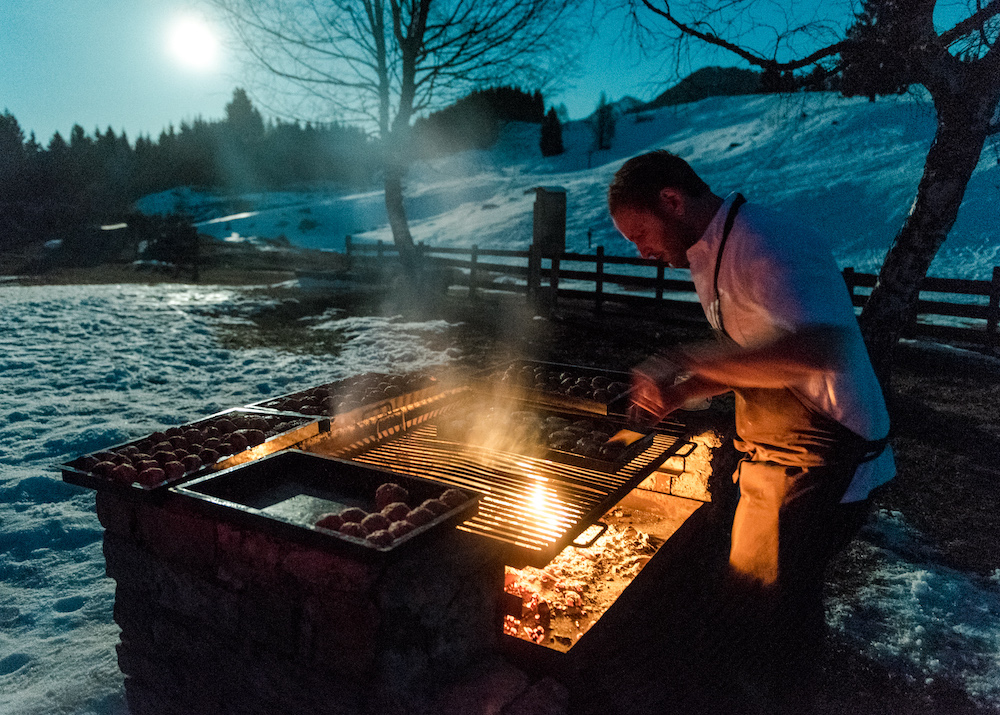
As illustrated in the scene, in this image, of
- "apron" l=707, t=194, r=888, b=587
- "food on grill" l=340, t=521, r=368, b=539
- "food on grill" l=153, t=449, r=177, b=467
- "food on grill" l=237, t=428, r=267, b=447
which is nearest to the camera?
"food on grill" l=340, t=521, r=368, b=539

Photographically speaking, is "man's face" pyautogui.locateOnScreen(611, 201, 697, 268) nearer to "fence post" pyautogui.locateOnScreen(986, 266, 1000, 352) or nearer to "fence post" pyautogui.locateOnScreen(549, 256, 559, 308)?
"fence post" pyautogui.locateOnScreen(986, 266, 1000, 352)

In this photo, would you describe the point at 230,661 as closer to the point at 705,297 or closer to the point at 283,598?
the point at 283,598

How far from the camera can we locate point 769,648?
2.86m

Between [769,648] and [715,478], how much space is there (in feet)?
5.40

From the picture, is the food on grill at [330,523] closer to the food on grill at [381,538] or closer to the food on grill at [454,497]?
the food on grill at [381,538]

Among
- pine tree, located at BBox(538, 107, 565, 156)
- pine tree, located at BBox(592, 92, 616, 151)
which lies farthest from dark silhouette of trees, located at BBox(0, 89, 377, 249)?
pine tree, located at BBox(592, 92, 616, 151)

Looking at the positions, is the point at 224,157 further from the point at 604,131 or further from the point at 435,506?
the point at 435,506

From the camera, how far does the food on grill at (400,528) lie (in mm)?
2141

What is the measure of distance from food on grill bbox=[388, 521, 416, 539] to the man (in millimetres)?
1140

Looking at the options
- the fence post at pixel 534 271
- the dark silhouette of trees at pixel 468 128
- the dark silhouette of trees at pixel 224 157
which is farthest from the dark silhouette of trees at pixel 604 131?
the fence post at pixel 534 271

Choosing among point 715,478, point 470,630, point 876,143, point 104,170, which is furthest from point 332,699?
point 104,170

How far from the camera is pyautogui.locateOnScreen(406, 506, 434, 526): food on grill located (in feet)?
7.45

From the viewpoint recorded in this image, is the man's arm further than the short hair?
No

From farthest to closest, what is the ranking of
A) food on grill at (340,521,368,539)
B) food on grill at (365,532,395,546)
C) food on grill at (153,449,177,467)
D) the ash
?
the ash
food on grill at (153,449,177,467)
food on grill at (340,521,368,539)
food on grill at (365,532,395,546)
